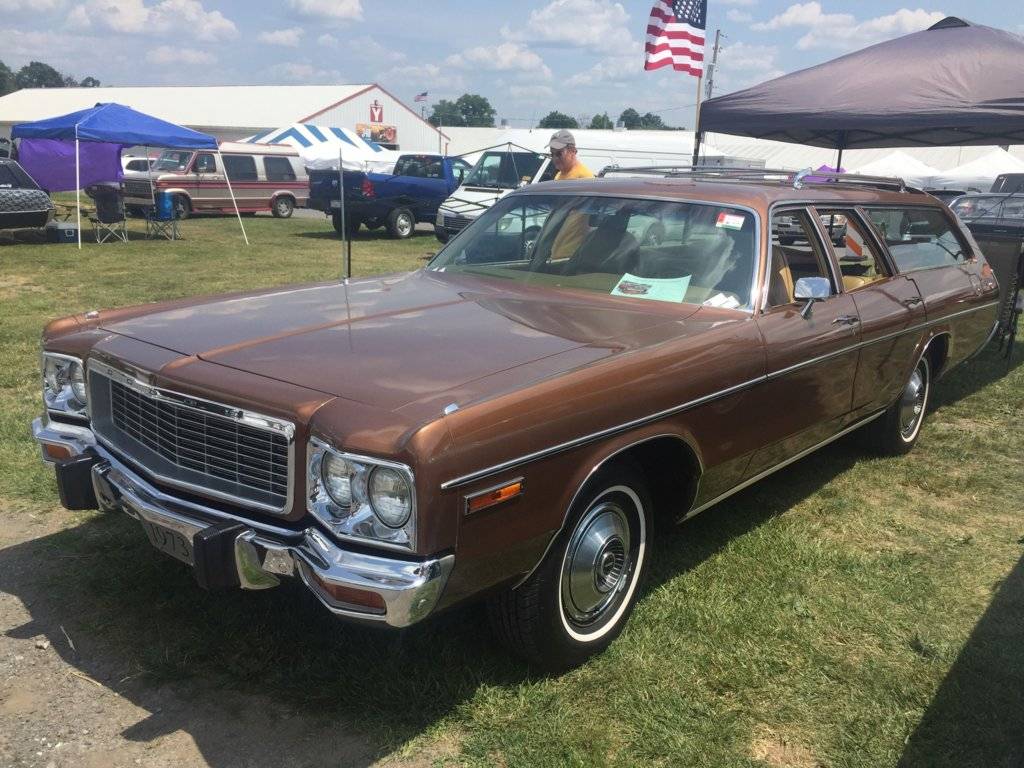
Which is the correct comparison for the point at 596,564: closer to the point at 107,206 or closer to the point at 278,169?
the point at 107,206

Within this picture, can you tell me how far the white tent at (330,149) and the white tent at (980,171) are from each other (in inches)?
655

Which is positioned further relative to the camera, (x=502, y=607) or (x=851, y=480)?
(x=851, y=480)

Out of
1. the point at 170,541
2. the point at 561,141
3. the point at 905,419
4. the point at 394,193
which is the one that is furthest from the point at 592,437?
the point at 394,193

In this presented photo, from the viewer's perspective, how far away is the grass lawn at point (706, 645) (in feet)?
9.25

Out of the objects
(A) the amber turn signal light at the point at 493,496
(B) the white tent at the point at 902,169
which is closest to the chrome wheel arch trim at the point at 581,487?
(A) the amber turn signal light at the point at 493,496

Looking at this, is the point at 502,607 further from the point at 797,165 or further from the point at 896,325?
the point at 797,165

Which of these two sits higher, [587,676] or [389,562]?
[389,562]

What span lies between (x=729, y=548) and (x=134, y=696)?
2.57m

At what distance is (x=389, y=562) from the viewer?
7.94 feet

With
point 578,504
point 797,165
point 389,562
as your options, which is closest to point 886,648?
point 578,504

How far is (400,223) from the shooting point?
19.0 meters

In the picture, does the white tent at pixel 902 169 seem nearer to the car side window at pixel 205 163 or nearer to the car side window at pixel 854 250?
the car side window at pixel 205 163

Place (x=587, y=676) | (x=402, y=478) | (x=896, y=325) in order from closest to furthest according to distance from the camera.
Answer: (x=402, y=478) < (x=587, y=676) < (x=896, y=325)

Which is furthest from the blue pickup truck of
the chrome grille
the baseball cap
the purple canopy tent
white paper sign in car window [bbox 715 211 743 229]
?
the chrome grille
